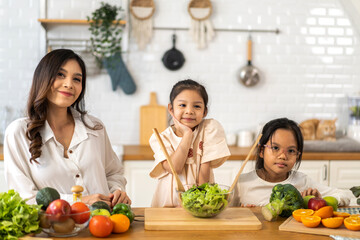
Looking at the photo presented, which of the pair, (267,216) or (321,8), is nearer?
(267,216)

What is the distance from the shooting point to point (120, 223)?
1.78 m

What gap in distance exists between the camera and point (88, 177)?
2418mm

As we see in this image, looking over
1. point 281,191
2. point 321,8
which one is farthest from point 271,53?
point 281,191

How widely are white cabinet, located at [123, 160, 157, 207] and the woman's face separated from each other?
66.2 inches

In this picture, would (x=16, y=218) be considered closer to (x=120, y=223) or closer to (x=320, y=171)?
(x=120, y=223)

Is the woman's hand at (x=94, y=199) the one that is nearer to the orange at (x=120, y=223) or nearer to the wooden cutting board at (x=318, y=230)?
the orange at (x=120, y=223)

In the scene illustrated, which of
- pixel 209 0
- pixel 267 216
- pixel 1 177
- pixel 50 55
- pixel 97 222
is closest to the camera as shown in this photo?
→ pixel 97 222

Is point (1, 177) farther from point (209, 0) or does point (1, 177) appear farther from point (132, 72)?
point (209, 0)

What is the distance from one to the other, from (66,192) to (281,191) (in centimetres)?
111

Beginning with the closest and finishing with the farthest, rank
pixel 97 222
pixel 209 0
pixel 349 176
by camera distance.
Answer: pixel 97 222 < pixel 349 176 < pixel 209 0

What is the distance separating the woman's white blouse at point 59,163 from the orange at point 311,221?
108cm

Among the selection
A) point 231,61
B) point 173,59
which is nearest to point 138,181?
point 173,59

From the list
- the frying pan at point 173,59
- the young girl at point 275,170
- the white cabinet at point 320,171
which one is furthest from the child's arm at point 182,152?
the frying pan at point 173,59

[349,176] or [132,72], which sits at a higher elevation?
[132,72]
